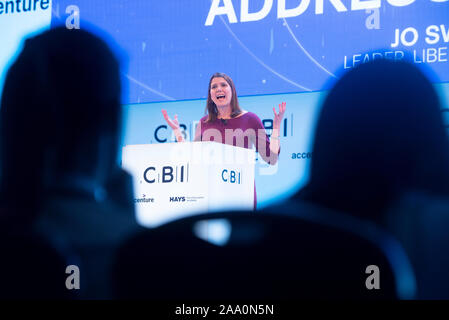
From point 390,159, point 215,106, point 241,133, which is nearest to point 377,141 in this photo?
point 390,159

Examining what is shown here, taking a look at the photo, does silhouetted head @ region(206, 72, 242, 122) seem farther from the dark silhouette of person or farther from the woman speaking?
the dark silhouette of person

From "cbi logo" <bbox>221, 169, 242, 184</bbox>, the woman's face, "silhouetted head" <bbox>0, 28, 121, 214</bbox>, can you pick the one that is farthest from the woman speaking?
"silhouetted head" <bbox>0, 28, 121, 214</bbox>

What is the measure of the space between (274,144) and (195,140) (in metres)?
0.34

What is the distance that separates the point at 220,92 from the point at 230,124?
15 centimetres

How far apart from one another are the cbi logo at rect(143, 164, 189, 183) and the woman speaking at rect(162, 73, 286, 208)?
13cm

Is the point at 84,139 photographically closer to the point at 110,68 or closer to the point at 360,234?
the point at 110,68

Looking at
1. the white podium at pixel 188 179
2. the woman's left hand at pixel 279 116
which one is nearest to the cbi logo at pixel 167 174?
the white podium at pixel 188 179

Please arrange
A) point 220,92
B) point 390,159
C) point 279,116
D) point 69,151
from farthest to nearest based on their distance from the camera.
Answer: point 69,151, point 220,92, point 279,116, point 390,159

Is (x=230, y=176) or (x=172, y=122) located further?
(x=172, y=122)

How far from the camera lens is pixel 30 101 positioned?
3412mm

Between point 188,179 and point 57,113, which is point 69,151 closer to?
point 57,113

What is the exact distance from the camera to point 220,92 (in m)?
3.13

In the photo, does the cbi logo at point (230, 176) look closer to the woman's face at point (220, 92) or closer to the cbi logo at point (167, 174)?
the cbi logo at point (167, 174)
